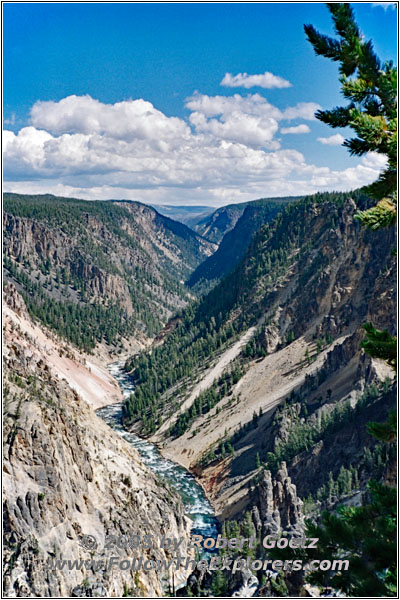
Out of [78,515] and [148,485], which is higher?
[78,515]

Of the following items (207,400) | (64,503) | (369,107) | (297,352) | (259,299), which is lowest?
(207,400)

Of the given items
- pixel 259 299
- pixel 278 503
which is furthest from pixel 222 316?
pixel 278 503

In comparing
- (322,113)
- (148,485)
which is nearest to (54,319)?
(148,485)

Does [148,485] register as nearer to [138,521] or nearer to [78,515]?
[138,521]

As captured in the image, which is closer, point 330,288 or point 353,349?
point 353,349

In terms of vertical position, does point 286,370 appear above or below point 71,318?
above

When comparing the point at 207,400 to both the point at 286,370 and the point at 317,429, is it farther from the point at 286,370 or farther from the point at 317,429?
the point at 317,429

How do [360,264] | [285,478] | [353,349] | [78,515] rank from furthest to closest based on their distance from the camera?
1. [360,264]
2. [353,349]
3. [285,478]
4. [78,515]

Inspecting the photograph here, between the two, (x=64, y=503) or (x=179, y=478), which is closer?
(x=64, y=503)
